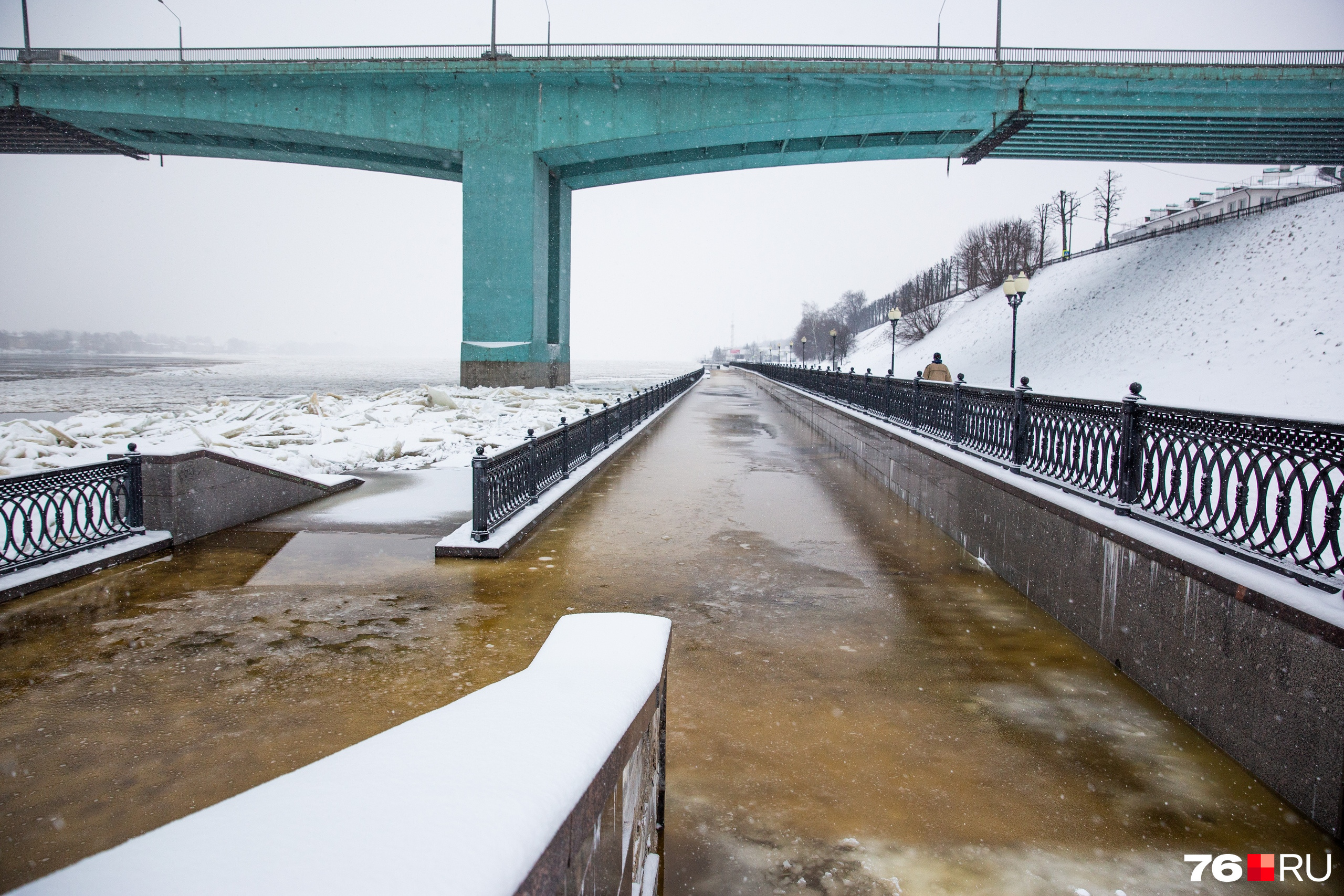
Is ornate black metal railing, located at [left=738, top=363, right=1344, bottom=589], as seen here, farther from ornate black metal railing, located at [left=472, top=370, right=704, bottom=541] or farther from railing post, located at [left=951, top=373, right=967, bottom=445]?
ornate black metal railing, located at [left=472, top=370, right=704, bottom=541]

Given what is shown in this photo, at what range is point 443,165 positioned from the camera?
3566 centimetres

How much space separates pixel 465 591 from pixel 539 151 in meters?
28.5

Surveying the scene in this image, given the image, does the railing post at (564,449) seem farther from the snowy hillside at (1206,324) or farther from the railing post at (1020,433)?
the snowy hillside at (1206,324)

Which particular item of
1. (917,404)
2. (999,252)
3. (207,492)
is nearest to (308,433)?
(207,492)

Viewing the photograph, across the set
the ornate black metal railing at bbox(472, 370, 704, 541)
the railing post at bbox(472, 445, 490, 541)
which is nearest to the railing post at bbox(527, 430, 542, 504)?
the ornate black metal railing at bbox(472, 370, 704, 541)

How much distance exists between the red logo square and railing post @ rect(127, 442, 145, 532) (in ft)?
30.5

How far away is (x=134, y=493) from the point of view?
754 cm

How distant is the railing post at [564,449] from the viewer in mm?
10969

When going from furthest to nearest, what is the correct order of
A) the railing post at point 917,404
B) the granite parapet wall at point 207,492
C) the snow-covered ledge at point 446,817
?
the railing post at point 917,404, the granite parapet wall at point 207,492, the snow-covered ledge at point 446,817

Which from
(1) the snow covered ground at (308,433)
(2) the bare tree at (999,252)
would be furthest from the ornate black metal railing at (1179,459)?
(2) the bare tree at (999,252)

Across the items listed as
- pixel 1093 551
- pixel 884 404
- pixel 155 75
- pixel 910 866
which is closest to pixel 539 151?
pixel 155 75

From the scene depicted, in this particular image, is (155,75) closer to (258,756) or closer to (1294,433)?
(258,756)

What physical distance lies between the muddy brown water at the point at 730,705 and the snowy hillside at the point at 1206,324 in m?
22.4

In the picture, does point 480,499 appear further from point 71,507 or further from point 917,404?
point 917,404
